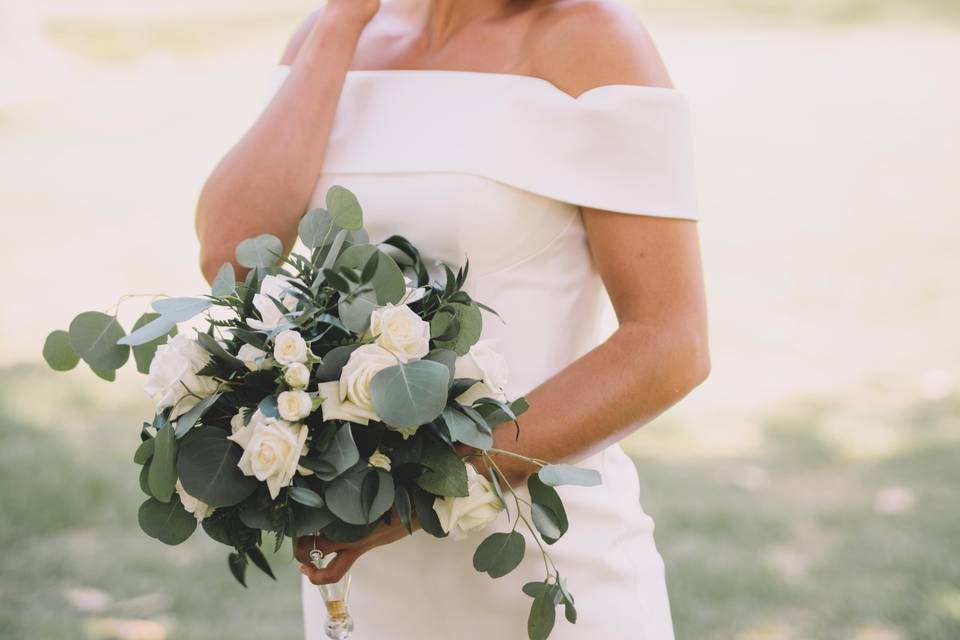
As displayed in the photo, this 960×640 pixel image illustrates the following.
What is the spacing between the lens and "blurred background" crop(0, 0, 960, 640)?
4.22 m

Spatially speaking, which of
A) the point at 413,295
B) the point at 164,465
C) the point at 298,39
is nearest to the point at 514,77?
the point at 413,295

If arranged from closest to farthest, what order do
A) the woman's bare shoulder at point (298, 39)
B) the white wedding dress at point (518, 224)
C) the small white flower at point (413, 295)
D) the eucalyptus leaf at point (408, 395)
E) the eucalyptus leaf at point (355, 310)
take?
the eucalyptus leaf at point (408, 395), the eucalyptus leaf at point (355, 310), the small white flower at point (413, 295), the white wedding dress at point (518, 224), the woman's bare shoulder at point (298, 39)

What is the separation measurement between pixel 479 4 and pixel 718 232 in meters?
6.15

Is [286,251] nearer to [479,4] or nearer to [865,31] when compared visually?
[479,4]

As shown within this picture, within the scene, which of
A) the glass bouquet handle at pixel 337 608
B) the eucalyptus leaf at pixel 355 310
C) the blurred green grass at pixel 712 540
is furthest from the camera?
the blurred green grass at pixel 712 540

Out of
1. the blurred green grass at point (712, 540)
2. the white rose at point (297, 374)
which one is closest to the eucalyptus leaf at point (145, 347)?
the white rose at point (297, 374)

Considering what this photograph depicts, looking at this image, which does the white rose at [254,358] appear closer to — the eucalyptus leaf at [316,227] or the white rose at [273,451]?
the white rose at [273,451]

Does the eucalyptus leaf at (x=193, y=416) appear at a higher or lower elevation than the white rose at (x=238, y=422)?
higher

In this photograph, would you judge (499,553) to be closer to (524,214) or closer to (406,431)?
(406,431)

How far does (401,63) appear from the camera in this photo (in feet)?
7.54

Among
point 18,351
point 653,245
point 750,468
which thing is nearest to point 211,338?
point 653,245

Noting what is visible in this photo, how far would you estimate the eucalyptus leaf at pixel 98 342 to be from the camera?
181 cm

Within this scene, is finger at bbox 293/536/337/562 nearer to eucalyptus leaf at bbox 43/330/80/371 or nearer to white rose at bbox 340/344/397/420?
white rose at bbox 340/344/397/420

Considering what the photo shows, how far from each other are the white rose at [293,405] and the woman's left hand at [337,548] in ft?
0.94
